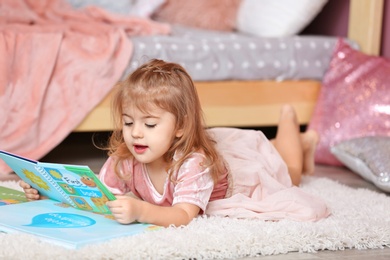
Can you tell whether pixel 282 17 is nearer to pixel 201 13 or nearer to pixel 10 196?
pixel 201 13

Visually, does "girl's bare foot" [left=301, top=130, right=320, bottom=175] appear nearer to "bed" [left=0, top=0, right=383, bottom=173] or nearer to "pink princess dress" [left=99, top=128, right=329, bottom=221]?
"pink princess dress" [left=99, top=128, right=329, bottom=221]

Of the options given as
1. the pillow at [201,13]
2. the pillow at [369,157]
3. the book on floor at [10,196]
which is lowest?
the pillow at [369,157]

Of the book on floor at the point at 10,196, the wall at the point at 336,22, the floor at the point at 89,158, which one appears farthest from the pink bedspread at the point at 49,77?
the wall at the point at 336,22

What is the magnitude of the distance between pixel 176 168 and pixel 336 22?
1788 millimetres

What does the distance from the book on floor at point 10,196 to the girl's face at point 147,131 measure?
1.04 feet

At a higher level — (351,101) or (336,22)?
(336,22)

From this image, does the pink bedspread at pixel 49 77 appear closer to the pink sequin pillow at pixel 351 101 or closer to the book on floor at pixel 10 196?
the book on floor at pixel 10 196

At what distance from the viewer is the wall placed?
3.00 m

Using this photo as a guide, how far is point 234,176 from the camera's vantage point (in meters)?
1.85

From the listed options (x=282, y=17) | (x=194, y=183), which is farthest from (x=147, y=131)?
(x=282, y=17)

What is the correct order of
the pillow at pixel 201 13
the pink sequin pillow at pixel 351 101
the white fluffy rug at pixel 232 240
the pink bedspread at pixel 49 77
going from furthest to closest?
the pillow at pixel 201 13 < the pink sequin pillow at pixel 351 101 < the pink bedspread at pixel 49 77 < the white fluffy rug at pixel 232 240

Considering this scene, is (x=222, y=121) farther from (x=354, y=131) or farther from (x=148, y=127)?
(x=148, y=127)

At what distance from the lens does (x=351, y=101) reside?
2.70 metres

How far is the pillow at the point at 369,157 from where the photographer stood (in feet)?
7.25
